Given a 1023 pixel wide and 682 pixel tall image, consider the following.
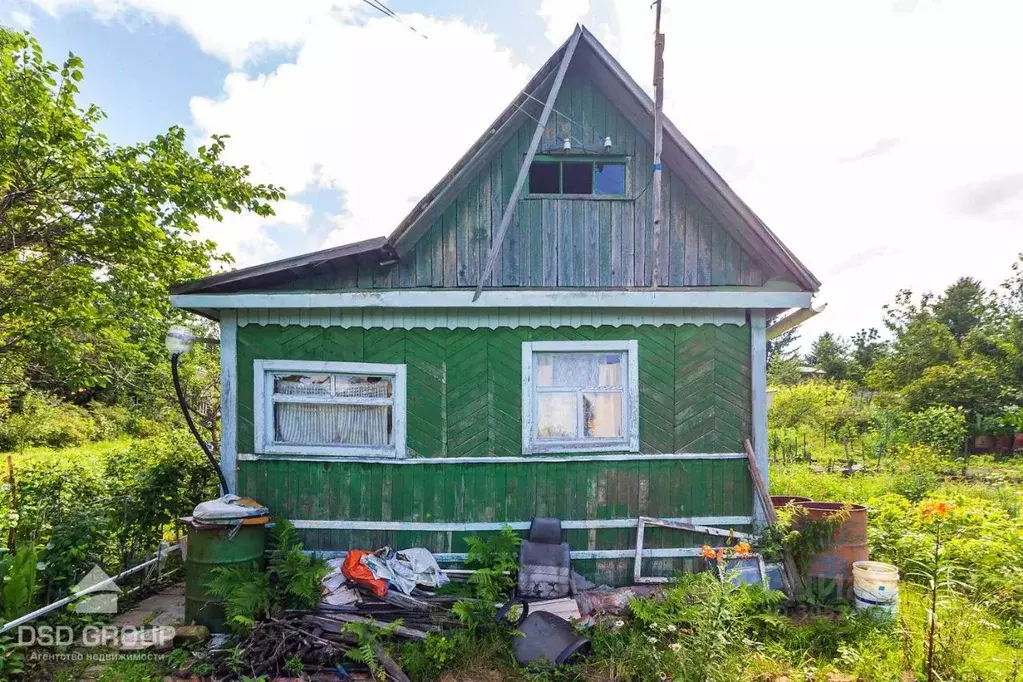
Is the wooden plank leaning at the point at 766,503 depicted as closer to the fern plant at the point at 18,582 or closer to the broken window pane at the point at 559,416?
the broken window pane at the point at 559,416

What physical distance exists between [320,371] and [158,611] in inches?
114

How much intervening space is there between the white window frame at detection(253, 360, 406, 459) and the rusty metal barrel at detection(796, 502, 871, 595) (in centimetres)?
450

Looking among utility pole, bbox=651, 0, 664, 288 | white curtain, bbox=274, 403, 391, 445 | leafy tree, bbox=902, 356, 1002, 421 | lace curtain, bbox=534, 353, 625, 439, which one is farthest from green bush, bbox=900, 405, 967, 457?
white curtain, bbox=274, 403, 391, 445

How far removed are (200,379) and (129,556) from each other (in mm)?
7450

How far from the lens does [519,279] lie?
5.39 meters

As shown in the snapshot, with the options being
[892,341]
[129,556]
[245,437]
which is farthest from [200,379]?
[892,341]

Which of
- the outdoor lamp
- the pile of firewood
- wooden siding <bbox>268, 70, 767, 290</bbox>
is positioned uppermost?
wooden siding <bbox>268, 70, 767, 290</bbox>

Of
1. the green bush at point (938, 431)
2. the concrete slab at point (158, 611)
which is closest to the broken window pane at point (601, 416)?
the concrete slab at point (158, 611)

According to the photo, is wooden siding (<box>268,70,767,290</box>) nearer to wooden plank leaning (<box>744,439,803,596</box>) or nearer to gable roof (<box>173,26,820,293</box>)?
gable roof (<box>173,26,820,293</box>)

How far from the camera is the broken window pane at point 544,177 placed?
5562 millimetres

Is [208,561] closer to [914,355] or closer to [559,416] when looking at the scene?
[559,416]

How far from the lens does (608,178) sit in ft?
18.4

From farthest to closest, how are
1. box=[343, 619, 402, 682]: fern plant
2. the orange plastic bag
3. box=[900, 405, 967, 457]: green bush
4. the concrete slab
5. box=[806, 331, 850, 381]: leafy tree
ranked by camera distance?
1. box=[806, 331, 850, 381]: leafy tree
2. box=[900, 405, 967, 457]: green bush
3. the concrete slab
4. the orange plastic bag
5. box=[343, 619, 402, 682]: fern plant

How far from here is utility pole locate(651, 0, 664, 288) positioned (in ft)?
16.3
